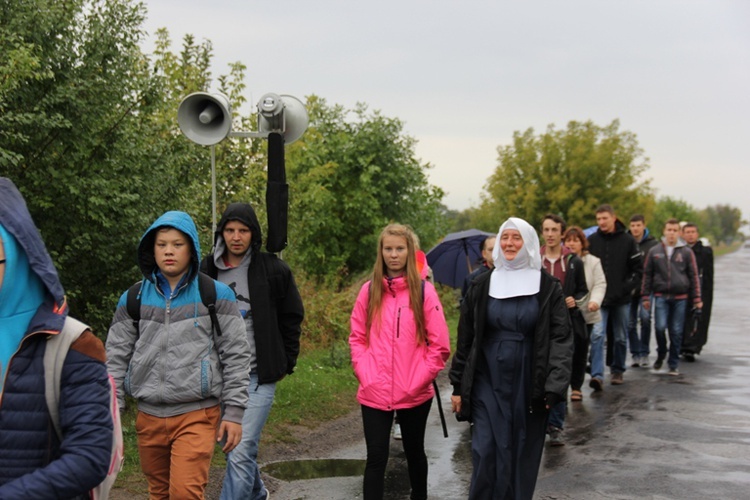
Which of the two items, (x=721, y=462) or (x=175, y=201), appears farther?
(x=175, y=201)

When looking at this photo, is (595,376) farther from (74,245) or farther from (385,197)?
(385,197)

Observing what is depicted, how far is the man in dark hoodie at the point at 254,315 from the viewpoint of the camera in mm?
5273

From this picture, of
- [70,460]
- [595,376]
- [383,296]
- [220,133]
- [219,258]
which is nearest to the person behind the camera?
[70,460]

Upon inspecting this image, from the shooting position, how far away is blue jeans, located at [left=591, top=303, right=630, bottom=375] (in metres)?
11.8

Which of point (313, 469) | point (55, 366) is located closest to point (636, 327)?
point (313, 469)

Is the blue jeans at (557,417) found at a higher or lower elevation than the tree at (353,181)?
lower

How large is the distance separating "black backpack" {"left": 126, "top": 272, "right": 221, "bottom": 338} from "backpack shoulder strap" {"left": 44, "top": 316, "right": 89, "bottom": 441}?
1967 millimetres

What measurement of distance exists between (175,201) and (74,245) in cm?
119

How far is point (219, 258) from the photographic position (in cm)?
557

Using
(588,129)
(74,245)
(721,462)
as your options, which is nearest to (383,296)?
(74,245)

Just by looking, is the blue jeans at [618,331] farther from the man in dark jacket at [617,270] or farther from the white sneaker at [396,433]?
the white sneaker at [396,433]

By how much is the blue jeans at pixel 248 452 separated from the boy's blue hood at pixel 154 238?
3.51 feet

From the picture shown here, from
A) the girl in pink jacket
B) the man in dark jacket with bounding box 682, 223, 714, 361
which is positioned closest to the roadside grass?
the girl in pink jacket

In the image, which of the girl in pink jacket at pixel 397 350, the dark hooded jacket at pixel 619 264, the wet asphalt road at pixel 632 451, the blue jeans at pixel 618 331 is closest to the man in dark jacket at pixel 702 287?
the wet asphalt road at pixel 632 451
